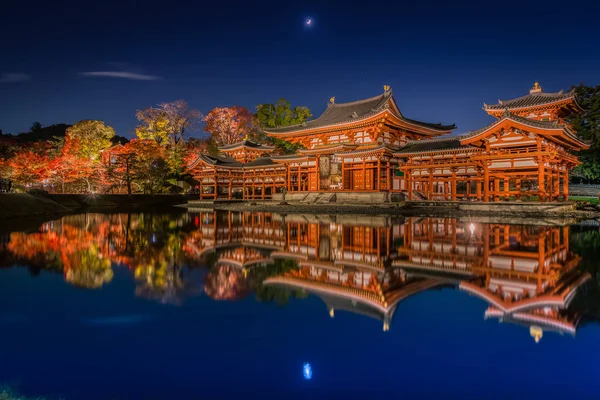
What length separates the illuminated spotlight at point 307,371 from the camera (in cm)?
309

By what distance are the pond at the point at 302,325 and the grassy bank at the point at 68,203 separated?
54.4 feet

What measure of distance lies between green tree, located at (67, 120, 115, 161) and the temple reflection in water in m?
35.4

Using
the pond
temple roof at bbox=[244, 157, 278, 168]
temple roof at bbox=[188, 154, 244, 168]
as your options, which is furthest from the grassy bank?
the pond

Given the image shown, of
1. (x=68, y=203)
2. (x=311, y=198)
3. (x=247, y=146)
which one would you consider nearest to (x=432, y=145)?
(x=311, y=198)

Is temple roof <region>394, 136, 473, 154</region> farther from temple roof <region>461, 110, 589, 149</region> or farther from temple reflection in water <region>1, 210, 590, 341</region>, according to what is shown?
temple reflection in water <region>1, 210, 590, 341</region>

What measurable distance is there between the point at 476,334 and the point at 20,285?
705cm

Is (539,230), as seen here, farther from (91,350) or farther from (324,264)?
(91,350)

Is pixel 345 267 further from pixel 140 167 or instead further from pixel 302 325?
pixel 140 167

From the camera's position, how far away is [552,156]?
21453mm

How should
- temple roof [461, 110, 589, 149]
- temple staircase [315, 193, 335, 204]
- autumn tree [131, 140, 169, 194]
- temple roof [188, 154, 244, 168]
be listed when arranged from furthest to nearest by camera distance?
autumn tree [131, 140, 169, 194] < temple roof [188, 154, 244, 168] < temple staircase [315, 193, 335, 204] < temple roof [461, 110, 589, 149]

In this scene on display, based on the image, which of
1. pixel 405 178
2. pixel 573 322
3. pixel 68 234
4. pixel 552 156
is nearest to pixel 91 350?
pixel 573 322

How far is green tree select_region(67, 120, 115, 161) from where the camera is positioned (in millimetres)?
42812

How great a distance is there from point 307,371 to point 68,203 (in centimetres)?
3858

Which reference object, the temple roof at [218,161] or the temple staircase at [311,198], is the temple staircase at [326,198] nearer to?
the temple staircase at [311,198]
